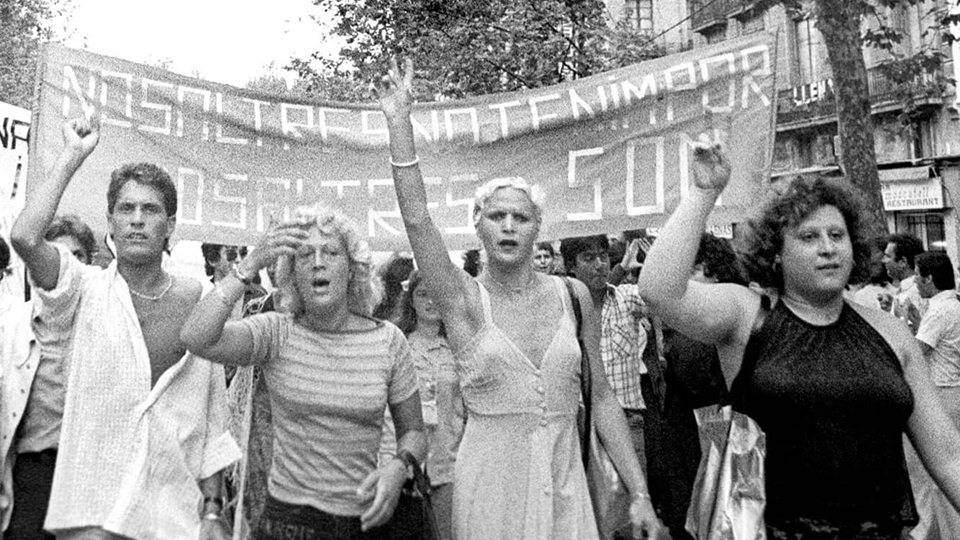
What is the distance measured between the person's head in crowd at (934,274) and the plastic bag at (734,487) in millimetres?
5017

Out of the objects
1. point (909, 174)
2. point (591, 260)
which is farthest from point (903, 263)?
point (909, 174)

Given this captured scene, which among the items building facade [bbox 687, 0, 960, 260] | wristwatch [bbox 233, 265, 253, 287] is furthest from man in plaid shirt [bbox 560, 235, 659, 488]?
building facade [bbox 687, 0, 960, 260]

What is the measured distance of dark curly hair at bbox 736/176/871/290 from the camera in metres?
3.42

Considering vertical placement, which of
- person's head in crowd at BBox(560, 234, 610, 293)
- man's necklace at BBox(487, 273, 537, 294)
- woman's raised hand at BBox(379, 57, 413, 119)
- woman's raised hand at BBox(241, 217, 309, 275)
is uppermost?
woman's raised hand at BBox(379, 57, 413, 119)

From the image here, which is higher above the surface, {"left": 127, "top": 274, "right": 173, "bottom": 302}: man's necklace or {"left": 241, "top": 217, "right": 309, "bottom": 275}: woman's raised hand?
{"left": 241, "top": 217, "right": 309, "bottom": 275}: woman's raised hand

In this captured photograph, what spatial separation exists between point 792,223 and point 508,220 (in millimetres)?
934

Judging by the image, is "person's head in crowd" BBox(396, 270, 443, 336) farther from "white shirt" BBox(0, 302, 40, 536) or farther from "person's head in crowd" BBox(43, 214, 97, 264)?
"white shirt" BBox(0, 302, 40, 536)

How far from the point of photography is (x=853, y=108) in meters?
9.61

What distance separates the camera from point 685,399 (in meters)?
5.91

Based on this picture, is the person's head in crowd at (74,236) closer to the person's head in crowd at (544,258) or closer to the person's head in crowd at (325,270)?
the person's head in crowd at (325,270)

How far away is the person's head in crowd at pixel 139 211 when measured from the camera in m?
4.10

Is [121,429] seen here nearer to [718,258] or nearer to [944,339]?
[718,258]

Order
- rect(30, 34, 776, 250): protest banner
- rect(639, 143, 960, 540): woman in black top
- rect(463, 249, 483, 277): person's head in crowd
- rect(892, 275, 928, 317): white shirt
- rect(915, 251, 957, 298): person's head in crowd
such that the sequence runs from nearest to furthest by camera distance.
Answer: rect(639, 143, 960, 540): woman in black top
rect(30, 34, 776, 250): protest banner
rect(915, 251, 957, 298): person's head in crowd
rect(463, 249, 483, 277): person's head in crowd
rect(892, 275, 928, 317): white shirt

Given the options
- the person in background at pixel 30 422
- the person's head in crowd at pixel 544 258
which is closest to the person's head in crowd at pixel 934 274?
the person's head in crowd at pixel 544 258
